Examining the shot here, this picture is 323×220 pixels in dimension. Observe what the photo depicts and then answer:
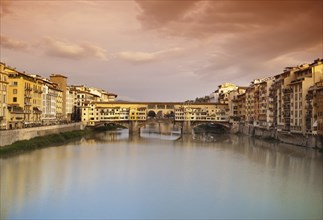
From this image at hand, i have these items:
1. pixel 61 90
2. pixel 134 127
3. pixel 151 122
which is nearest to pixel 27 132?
pixel 61 90

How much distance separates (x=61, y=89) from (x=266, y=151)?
2025cm

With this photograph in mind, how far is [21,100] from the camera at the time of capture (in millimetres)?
22656

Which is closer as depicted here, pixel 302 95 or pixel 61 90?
pixel 302 95

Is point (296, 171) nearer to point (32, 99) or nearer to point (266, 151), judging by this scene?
point (266, 151)

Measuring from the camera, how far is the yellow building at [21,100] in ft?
71.7

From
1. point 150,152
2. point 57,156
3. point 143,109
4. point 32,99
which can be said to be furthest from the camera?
point 143,109

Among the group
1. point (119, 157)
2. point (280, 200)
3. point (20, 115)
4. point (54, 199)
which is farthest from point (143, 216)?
point (20, 115)

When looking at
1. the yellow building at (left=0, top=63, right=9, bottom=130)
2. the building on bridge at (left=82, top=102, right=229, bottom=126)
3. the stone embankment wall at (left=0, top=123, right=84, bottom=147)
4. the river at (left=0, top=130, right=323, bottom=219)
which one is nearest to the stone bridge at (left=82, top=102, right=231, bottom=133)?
the building on bridge at (left=82, top=102, right=229, bottom=126)

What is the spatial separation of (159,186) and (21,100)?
1386cm

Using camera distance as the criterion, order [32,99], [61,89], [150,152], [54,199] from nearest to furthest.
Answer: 1. [54,199]
2. [150,152]
3. [32,99]
4. [61,89]

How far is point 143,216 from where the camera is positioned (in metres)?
9.04

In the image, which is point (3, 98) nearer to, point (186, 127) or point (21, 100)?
point (21, 100)

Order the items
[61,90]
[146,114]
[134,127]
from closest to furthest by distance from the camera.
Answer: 1. [61,90]
2. [134,127]
3. [146,114]

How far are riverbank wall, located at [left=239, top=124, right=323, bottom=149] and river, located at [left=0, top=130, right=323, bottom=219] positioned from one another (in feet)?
5.72
